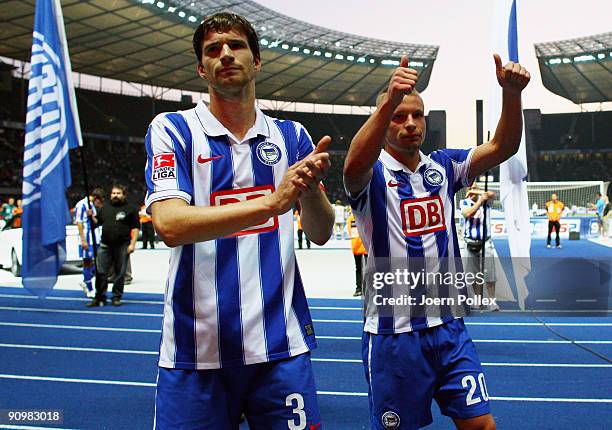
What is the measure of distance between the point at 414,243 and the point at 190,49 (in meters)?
31.1

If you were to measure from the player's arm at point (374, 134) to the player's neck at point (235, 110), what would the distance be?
1.99 feet

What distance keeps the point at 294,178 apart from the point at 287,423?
0.73 metres

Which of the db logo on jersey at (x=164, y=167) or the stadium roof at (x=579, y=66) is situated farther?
the stadium roof at (x=579, y=66)

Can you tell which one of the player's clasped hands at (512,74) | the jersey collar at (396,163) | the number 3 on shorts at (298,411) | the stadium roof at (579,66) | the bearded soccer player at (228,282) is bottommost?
the number 3 on shorts at (298,411)

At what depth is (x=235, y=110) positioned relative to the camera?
A: 2.02 m

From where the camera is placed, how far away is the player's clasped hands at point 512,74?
102 inches

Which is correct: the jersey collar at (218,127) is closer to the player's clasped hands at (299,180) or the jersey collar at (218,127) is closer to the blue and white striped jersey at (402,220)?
the player's clasped hands at (299,180)

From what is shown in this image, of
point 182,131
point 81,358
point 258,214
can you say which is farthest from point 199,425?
point 81,358

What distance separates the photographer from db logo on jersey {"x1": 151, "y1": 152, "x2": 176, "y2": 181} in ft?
6.07

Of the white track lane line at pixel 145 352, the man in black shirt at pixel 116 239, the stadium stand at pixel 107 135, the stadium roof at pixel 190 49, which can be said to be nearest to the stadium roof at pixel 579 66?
the stadium roof at pixel 190 49

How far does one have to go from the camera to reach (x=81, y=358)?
6.35 metres

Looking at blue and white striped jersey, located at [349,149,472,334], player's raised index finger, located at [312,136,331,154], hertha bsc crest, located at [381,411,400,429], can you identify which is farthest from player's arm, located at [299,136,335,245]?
hertha bsc crest, located at [381,411,400,429]

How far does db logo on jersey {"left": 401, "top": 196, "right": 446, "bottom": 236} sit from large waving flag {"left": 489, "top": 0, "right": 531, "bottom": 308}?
300 cm

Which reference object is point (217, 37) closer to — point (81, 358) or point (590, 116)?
point (81, 358)
